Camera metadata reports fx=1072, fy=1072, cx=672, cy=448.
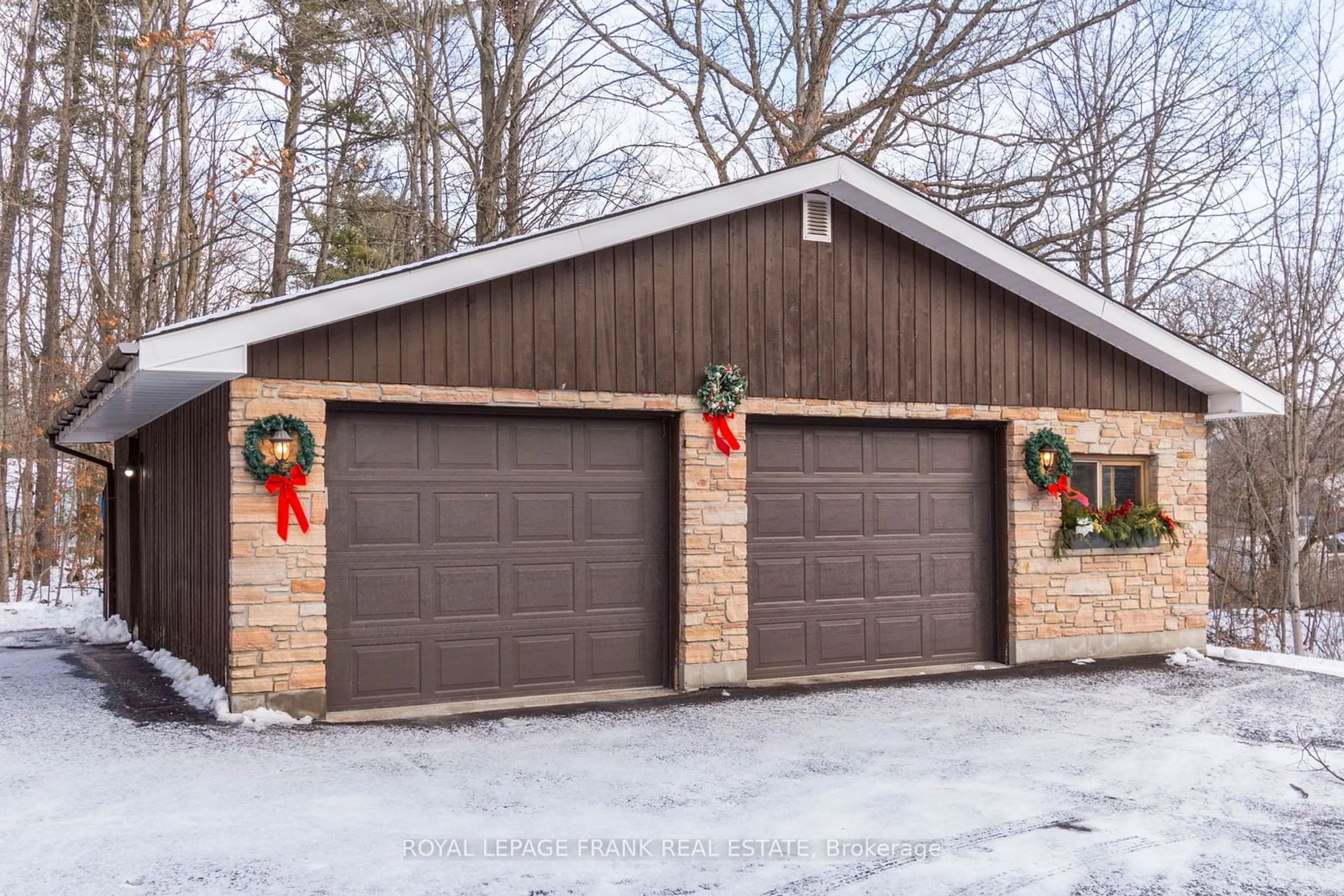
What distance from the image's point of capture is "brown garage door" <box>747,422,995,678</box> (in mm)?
8578

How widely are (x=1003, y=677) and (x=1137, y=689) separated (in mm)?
1013

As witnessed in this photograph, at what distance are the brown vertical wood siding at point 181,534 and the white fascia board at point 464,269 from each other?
1.92 feet

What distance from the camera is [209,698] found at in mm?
7320

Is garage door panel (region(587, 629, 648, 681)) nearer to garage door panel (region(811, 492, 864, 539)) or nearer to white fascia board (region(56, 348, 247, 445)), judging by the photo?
garage door panel (region(811, 492, 864, 539))

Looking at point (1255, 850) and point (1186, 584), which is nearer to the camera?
point (1255, 850)

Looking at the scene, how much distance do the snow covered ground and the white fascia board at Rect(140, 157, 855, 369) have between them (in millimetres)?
2413

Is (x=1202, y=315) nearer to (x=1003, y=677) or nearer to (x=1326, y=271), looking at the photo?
(x=1326, y=271)

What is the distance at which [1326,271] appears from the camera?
13.9m

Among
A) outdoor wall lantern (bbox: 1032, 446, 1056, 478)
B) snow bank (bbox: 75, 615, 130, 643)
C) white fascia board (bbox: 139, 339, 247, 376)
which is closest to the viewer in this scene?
white fascia board (bbox: 139, 339, 247, 376)

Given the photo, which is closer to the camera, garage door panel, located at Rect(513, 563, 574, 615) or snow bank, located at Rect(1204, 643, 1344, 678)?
garage door panel, located at Rect(513, 563, 574, 615)

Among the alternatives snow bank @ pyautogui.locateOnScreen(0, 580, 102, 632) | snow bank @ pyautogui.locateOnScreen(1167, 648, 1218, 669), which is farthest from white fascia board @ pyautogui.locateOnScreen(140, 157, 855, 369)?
snow bank @ pyautogui.locateOnScreen(0, 580, 102, 632)

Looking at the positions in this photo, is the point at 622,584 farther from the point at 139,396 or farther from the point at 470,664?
the point at 139,396

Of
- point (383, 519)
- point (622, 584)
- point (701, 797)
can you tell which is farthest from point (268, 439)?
point (701, 797)

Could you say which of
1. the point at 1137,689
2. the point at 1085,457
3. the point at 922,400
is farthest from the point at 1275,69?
the point at 1137,689
